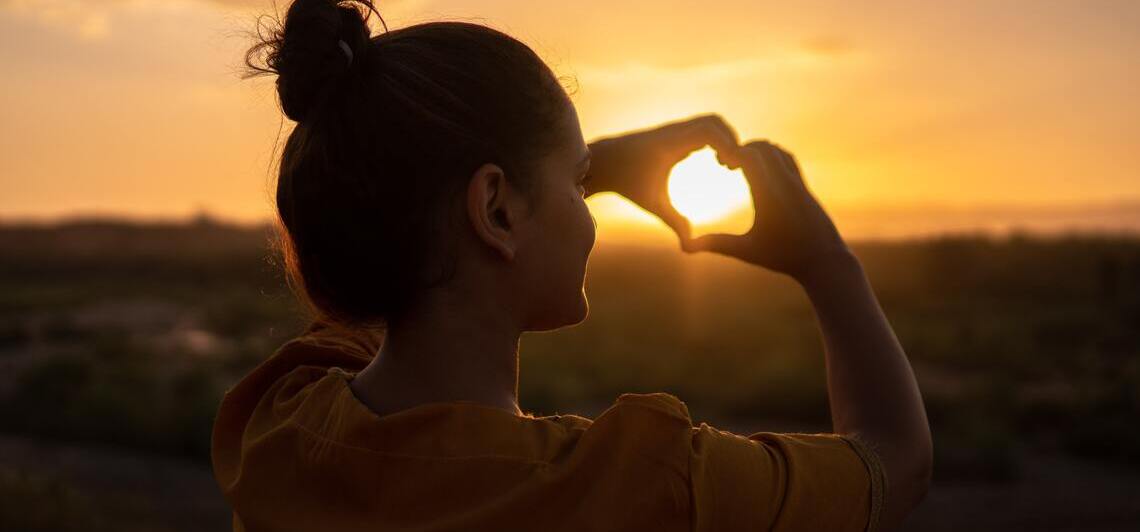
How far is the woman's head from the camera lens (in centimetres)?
145

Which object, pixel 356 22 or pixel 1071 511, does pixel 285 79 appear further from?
pixel 1071 511

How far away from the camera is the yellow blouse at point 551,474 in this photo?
4.23 ft

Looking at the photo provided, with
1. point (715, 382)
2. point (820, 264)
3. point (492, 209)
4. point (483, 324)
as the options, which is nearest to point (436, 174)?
point (492, 209)

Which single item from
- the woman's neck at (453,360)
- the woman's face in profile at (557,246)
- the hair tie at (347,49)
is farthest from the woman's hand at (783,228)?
the hair tie at (347,49)

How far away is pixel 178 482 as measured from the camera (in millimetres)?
10148

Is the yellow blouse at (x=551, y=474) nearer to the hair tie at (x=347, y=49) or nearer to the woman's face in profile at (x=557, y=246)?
the woman's face in profile at (x=557, y=246)

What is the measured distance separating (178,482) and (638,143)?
365 inches

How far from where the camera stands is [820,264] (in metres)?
1.52

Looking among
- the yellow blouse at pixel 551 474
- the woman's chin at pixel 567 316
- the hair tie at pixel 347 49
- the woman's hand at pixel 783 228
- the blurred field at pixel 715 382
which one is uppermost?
the hair tie at pixel 347 49

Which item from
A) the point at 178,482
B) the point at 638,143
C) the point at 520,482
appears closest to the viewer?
the point at 520,482

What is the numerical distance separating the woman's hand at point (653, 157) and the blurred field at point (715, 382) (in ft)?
1.92

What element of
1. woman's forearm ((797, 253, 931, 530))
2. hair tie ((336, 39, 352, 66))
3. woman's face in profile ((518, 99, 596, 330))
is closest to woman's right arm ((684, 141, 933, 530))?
woman's forearm ((797, 253, 931, 530))

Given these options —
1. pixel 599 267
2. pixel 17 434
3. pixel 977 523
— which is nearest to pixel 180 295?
pixel 599 267

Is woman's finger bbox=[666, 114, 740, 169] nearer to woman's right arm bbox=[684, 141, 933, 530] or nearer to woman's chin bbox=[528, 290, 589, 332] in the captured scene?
woman's right arm bbox=[684, 141, 933, 530]
